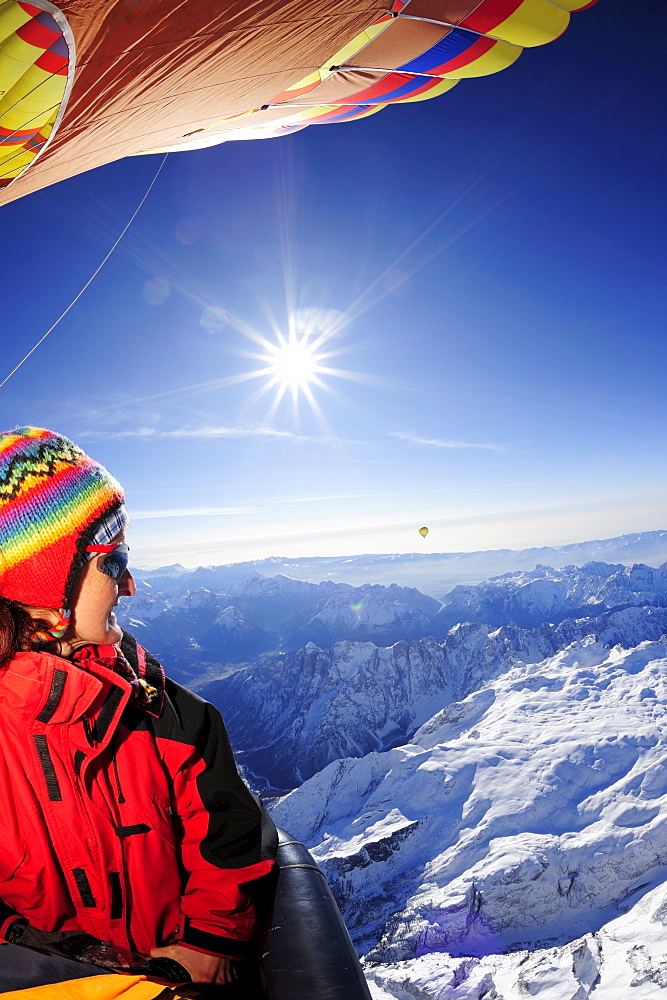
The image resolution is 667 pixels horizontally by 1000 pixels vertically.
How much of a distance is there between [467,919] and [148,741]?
139860 mm

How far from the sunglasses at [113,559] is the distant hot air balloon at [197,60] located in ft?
9.76

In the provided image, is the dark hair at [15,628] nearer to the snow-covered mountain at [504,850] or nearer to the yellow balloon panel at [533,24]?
the yellow balloon panel at [533,24]

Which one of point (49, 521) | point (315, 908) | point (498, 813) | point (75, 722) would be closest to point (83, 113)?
point (49, 521)

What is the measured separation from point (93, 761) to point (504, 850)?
5900 inches

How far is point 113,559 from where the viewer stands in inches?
74.4

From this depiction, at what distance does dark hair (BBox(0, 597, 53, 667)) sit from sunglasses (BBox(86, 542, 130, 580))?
0.88 feet

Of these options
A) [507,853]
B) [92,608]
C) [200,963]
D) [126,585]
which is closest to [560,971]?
[507,853]

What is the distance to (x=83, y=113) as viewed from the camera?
146 inches

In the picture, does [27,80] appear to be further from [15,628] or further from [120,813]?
[120,813]

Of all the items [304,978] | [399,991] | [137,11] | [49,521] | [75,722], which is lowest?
[399,991]

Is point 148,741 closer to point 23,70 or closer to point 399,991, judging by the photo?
point 23,70

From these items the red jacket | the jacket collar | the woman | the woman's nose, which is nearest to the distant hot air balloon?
the woman

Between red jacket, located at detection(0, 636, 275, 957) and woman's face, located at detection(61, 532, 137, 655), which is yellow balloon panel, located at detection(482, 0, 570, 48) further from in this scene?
red jacket, located at detection(0, 636, 275, 957)

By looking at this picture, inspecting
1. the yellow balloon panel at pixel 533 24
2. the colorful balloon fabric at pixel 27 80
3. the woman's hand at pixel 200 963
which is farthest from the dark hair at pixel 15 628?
the yellow balloon panel at pixel 533 24
